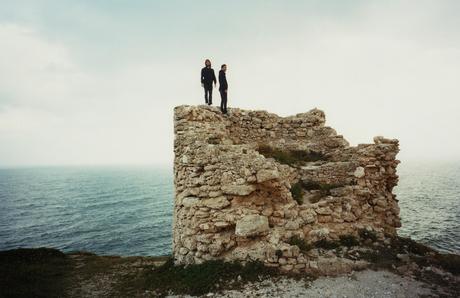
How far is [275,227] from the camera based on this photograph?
468 inches

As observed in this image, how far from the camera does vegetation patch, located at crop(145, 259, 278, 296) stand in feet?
34.0

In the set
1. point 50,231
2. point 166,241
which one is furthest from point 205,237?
point 50,231

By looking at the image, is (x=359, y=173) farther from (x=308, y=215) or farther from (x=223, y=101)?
(x=223, y=101)

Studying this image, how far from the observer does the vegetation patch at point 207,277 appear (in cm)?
1036

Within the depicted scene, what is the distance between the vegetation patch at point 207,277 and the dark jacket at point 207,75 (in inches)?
390

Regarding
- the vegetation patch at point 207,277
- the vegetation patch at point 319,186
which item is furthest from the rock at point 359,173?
the vegetation patch at point 207,277

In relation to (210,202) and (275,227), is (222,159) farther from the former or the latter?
(275,227)

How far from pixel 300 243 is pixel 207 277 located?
423 cm

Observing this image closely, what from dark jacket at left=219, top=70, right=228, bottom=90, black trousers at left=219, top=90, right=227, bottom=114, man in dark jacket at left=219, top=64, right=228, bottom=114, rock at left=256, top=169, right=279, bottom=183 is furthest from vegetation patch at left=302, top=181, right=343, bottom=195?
dark jacket at left=219, top=70, right=228, bottom=90

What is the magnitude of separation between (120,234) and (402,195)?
64013 millimetres

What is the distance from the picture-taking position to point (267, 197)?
1248 cm

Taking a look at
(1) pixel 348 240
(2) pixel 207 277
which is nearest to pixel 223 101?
(2) pixel 207 277

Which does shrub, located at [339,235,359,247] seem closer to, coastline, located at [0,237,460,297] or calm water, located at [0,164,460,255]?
coastline, located at [0,237,460,297]

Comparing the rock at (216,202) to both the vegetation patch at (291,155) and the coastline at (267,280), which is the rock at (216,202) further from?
the vegetation patch at (291,155)
